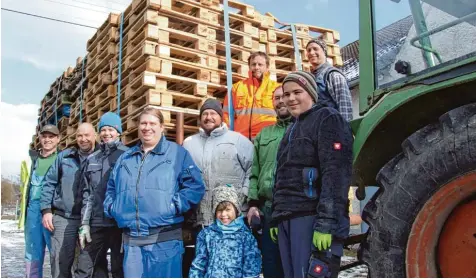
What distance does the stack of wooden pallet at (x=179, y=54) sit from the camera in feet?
14.7

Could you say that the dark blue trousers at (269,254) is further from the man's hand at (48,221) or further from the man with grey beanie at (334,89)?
the man's hand at (48,221)

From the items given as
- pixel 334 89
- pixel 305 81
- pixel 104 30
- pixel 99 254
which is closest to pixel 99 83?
pixel 104 30

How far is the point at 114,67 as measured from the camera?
17.7 ft

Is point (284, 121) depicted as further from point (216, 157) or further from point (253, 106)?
point (253, 106)

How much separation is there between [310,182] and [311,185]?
17 millimetres

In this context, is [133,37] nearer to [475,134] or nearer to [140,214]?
[140,214]

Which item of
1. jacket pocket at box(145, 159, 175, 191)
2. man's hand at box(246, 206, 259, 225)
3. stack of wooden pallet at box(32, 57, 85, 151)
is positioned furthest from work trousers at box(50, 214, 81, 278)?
stack of wooden pallet at box(32, 57, 85, 151)

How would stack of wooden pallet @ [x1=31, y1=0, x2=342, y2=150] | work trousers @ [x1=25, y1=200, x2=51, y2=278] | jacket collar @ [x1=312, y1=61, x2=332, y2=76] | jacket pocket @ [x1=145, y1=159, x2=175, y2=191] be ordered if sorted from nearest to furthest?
jacket pocket @ [x1=145, y1=159, x2=175, y2=191] < jacket collar @ [x1=312, y1=61, x2=332, y2=76] < work trousers @ [x1=25, y1=200, x2=51, y2=278] < stack of wooden pallet @ [x1=31, y1=0, x2=342, y2=150]

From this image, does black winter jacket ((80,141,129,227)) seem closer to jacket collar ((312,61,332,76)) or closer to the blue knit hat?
the blue knit hat

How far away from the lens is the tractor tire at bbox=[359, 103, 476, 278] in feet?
6.10

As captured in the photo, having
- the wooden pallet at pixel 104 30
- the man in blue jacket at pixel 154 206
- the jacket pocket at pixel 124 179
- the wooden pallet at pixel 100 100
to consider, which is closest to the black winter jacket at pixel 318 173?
the man in blue jacket at pixel 154 206

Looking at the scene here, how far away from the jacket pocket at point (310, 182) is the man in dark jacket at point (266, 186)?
0.68 meters

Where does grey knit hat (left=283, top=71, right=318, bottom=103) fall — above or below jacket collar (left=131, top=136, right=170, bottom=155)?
above

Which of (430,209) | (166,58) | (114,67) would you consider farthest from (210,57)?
(430,209)
